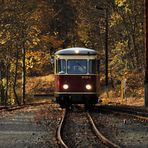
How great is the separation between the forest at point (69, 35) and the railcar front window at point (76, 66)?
16.4m

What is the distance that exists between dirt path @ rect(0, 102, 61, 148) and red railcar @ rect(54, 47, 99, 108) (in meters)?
3.95

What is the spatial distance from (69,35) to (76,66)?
147ft

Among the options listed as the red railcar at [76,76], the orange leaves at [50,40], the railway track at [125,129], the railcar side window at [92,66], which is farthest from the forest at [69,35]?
the railway track at [125,129]

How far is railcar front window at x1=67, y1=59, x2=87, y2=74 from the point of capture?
29062 mm

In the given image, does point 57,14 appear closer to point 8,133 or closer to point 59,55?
point 59,55

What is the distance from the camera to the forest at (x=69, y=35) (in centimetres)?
4984

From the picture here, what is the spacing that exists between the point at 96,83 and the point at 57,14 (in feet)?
144

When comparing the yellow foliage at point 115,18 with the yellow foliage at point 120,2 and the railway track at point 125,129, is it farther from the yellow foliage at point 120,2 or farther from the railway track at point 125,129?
the railway track at point 125,129

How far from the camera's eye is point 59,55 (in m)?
29.2

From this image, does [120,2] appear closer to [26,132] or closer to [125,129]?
[125,129]

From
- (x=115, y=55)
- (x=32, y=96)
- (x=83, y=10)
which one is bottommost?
(x=32, y=96)

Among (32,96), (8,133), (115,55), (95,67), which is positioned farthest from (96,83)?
(32,96)

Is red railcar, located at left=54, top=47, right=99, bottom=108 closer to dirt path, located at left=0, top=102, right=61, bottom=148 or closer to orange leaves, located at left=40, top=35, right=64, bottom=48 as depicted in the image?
dirt path, located at left=0, top=102, right=61, bottom=148

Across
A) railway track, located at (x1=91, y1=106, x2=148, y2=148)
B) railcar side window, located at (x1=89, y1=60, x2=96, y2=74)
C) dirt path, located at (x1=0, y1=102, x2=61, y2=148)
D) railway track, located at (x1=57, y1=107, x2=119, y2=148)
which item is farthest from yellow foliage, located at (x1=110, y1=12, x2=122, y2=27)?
railway track, located at (x1=57, y1=107, x2=119, y2=148)
